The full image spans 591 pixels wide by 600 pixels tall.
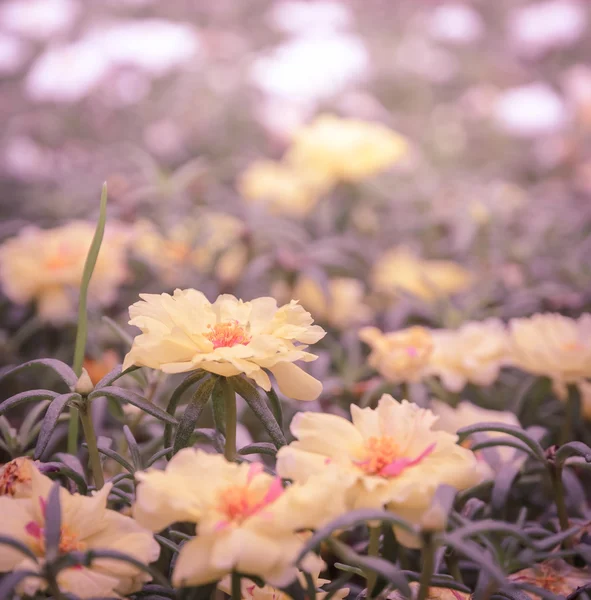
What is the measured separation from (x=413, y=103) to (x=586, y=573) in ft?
6.78

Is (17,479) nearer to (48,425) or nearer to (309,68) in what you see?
(48,425)

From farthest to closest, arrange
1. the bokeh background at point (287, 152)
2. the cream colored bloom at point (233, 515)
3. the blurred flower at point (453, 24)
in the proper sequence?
1. the blurred flower at point (453, 24)
2. the bokeh background at point (287, 152)
3. the cream colored bloom at point (233, 515)

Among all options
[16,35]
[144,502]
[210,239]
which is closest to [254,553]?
[144,502]

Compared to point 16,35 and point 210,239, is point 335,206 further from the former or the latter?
point 16,35

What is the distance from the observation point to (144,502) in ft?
1.25

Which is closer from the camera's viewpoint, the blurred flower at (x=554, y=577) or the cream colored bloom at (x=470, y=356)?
the blurred flower at (x=554, y=577)

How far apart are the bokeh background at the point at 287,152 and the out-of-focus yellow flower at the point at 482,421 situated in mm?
126

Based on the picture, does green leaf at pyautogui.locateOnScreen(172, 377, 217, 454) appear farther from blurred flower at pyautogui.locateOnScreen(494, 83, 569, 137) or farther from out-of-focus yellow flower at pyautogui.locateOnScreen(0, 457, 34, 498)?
blurred flower at pyautogui.locateOnScreen(494, 83, 569, 137)

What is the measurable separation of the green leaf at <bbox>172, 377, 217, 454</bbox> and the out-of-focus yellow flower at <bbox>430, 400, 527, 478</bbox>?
251 mm

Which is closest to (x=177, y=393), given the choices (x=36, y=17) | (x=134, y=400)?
(x=134, y=400)

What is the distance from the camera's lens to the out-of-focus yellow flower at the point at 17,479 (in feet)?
1.56

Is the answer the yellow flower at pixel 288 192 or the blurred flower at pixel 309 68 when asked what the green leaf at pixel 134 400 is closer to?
the yellow flower at pixel 288 192

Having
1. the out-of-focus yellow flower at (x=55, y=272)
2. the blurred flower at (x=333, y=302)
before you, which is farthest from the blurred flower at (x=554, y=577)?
the out-of-focus yellow flower at (x=55, y=272)

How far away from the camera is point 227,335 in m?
0.49
